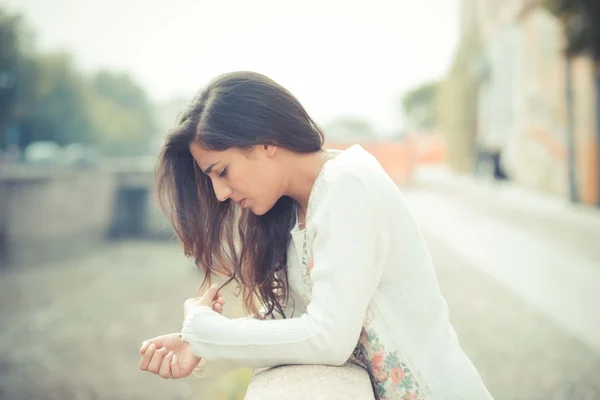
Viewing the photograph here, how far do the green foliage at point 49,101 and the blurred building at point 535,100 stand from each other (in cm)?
2270

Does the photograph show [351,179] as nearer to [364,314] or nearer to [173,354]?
[364,314]

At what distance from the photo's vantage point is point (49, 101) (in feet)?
108

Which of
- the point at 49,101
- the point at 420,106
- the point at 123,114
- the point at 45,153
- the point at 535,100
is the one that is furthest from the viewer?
the point at 420,106

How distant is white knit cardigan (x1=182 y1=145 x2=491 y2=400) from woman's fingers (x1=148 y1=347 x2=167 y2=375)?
15cm

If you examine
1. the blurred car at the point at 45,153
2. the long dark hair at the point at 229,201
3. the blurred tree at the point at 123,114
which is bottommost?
the blurred car at the point at 45,153

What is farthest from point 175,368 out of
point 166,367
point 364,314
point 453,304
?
point 453,304

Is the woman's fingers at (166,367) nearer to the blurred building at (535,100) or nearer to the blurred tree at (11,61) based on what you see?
the blurred building at (535,100)

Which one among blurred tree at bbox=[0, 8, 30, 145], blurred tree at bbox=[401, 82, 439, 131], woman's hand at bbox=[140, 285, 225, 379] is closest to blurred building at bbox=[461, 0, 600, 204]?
woman's hand at bbox=[140, 285, 225, 379]

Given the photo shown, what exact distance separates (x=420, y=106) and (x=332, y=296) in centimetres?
6277

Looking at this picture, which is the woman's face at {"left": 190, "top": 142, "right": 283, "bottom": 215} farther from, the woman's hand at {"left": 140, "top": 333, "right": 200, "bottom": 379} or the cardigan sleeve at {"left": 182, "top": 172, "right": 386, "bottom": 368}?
the woman's hand at {"left": 140, "top": 333, "right": 200, "bottom": 379}

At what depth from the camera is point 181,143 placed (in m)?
1.57

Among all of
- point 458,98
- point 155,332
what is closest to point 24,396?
point 155,332

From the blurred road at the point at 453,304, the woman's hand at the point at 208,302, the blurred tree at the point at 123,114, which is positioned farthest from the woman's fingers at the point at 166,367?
the blurred tree at the point at 123,114

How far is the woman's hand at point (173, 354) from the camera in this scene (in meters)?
1.41
